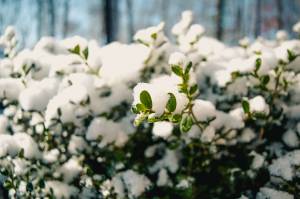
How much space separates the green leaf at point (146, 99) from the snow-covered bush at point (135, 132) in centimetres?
68

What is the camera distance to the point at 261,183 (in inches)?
88.8

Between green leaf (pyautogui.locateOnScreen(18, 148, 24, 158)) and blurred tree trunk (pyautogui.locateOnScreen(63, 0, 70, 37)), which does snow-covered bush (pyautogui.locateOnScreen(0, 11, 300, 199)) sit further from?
blurred tree trunk (pyautogui.locateOnScreen(63, 0, 70, 37))

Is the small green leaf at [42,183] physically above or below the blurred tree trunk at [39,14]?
below

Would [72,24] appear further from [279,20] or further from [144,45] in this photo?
[144,45]

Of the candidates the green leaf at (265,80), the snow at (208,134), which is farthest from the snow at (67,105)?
the green leaf at (265,80)

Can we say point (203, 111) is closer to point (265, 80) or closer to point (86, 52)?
point (265, 80)

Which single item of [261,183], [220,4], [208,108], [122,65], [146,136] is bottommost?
[261,183]

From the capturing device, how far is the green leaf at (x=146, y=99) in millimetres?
1398

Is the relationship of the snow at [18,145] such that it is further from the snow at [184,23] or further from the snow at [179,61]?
the snow at [184,23]

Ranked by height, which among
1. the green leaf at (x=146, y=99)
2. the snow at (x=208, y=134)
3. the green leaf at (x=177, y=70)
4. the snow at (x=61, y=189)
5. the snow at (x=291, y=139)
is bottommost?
the snow at (x=61, y=189)

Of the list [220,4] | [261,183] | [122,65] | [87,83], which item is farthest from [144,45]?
[220,4]

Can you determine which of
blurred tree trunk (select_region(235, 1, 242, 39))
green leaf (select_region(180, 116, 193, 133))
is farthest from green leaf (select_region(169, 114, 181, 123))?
blurred tree trunk (select_region(235, 1, 242, 39))

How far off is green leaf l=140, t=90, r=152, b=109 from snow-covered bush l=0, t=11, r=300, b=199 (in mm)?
681

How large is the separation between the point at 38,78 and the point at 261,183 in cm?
142
